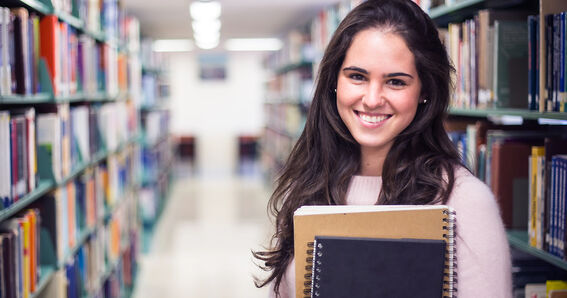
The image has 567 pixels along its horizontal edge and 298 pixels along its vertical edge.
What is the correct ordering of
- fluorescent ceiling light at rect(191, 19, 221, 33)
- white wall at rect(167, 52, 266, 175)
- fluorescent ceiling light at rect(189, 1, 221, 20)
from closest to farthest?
1. fluorescent ceiling light at rect(189, 1, 221, 20)
2. fluorescent ceiling light at rect(191, 19, 221, 33)
3. white wall at rect(167, 52, 266, 175)

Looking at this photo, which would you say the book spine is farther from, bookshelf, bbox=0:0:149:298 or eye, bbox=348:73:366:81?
bookshelf, bbox=0:0:149:298

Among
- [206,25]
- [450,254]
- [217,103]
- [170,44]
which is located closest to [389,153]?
[450,254]

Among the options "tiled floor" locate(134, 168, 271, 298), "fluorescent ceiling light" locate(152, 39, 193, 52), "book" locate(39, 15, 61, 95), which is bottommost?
"tiled floor" locate(134, 168, 271, 298)

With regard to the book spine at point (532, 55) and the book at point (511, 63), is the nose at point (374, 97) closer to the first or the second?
the book spine at point (532, 55)

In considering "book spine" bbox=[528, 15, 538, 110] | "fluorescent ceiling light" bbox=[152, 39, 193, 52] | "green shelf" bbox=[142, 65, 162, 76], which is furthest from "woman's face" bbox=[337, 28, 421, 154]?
"fluorescent ceiling light" bbox=[152, 39, 193, 52]

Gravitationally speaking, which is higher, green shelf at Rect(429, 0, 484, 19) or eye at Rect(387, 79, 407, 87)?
green shelf at Rect(429, 0, 484, 19)

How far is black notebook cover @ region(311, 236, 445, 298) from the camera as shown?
1143 millimetres

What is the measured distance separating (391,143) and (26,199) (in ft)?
4.20

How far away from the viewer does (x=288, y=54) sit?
292 inches

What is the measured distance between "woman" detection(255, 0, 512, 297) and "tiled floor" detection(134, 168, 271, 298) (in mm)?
1194

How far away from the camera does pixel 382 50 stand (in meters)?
1.26

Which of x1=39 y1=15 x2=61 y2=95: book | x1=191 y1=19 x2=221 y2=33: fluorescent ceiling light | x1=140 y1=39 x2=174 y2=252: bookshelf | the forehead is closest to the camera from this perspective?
the forehead

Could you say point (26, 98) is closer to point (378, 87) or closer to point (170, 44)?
point (378, 87)

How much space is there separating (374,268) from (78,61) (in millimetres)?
2209
